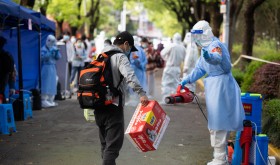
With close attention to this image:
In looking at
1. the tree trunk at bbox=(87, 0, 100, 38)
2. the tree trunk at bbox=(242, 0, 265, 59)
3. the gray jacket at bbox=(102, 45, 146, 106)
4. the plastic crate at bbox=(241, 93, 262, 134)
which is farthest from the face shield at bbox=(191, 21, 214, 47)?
the tree trunk at bbox=(87, 0, 100, 38)

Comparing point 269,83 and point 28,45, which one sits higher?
point 28,45

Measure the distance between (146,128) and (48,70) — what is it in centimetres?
905

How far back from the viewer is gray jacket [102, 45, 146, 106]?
564 centimetres

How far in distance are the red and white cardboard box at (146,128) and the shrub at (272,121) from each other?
2.77 metres

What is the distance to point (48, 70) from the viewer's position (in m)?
14.3

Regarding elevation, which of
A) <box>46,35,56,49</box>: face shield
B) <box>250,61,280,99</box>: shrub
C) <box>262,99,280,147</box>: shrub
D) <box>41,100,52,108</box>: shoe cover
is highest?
<box>46,35,56,49</box>: face shield

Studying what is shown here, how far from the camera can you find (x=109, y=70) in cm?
581

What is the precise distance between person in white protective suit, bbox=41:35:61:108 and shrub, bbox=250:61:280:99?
579 centimetres

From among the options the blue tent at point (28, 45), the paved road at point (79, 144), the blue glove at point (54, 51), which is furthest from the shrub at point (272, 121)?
the blue glove at point (54, 51)

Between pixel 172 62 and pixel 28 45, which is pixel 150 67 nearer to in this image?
pixel 172 62

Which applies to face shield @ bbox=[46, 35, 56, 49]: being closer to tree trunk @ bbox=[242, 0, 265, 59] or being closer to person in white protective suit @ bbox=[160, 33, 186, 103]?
person in white protective suit @ bbox=[160, 33, 186, 103]

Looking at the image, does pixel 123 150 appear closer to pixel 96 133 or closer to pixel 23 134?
pixel 96 133

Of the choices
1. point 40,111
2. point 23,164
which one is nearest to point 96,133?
point 23,164

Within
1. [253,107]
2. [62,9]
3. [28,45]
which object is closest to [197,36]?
[253,107]
